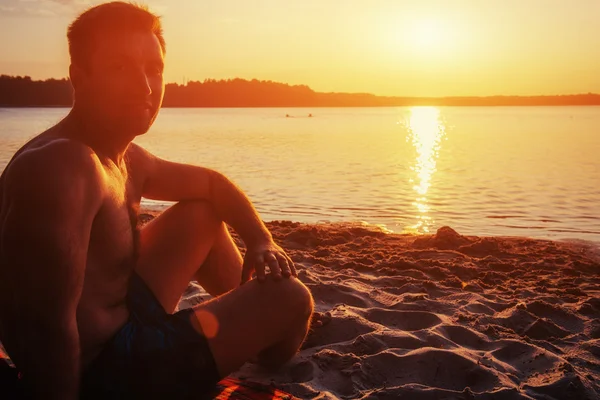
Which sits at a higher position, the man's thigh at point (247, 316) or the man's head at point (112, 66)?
the man's head at point (112, 66)

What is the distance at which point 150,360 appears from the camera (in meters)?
2.71

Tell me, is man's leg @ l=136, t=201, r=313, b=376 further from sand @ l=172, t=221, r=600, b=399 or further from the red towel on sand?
sand @ l=172, t=221, r=600, b=399

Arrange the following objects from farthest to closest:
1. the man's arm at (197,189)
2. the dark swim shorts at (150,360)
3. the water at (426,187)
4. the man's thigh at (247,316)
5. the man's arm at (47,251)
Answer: the water at (426,187) < the man's arm at (197,189) < the man's thigh at (247,316) < the dark swim shorts at (150,360) < the man's arm at (47,251)

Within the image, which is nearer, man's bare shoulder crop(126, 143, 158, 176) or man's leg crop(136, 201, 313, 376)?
man's leg crop(136, 201, 313, 376)

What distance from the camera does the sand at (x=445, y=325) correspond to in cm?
343

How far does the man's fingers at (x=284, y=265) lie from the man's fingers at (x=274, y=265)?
0.03 metres

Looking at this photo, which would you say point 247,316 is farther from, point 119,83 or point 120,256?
point 119,83

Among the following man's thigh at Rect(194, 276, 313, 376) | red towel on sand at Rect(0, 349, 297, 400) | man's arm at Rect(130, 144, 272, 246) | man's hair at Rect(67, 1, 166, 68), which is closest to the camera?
man's hair at Rect(67, 1, 166, 68)

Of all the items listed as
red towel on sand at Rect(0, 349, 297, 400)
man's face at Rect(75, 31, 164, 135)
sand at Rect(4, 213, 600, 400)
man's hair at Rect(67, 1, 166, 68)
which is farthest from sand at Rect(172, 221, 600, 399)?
man's hair at Rect(67, 1, 166, 68)

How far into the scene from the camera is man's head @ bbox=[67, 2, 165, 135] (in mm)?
2496

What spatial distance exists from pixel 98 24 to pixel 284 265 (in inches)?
57.5

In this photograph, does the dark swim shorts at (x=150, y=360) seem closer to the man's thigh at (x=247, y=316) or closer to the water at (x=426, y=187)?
the man's thigh at (x=247, y=316)

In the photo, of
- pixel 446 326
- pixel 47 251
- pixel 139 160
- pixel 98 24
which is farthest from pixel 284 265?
pixel 446 326

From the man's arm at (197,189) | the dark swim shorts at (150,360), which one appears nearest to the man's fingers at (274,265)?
the man's arm at (197,189)
